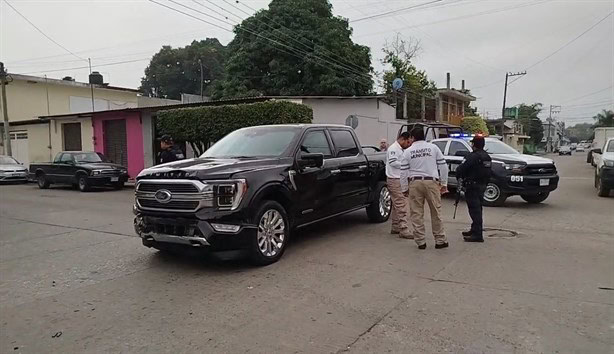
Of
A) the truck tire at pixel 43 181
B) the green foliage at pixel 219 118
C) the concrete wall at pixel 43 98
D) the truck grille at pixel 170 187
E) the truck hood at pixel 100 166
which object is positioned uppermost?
the concrete wall at pixel 43 98

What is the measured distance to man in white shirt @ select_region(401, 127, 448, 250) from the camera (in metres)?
6.88

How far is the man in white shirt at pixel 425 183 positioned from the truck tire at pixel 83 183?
585 inches

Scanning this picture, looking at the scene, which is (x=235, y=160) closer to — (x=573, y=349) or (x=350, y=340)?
(x=350, y=340)

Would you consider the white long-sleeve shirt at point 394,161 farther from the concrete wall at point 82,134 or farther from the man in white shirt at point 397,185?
the concrete wall at point 82,134

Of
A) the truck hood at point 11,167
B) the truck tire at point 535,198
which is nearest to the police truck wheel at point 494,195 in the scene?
the truck tire at point 535,198

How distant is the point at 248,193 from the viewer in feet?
19.2

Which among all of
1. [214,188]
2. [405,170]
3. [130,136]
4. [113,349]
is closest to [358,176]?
[405,170]

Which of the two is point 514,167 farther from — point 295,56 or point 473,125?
point 473,125

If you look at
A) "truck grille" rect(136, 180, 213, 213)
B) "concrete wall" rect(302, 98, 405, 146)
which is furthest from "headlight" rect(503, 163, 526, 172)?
"concrete wall" rect(302, 98, 405, 146)

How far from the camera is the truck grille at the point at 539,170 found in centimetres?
1128

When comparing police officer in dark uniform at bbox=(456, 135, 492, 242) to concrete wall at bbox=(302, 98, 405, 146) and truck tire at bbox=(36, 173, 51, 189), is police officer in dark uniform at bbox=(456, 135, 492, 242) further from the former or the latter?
truck tire at bbox=(36, 173, 51, 189)

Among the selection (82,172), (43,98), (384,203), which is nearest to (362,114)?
(82,172)

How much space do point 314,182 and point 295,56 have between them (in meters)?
26.4

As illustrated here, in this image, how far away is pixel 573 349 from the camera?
3611mm
